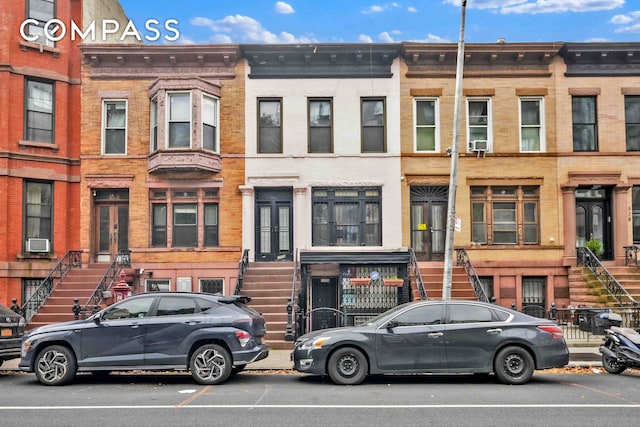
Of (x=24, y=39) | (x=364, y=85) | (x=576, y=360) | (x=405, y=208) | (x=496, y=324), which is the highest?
(x=24, y=39)

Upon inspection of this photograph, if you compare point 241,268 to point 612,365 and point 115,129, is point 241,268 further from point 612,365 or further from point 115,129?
point 612,365

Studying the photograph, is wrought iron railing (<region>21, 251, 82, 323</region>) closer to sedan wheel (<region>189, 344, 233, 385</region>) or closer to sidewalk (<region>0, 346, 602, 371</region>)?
sidewalk (<region>0, 346, 602, 371</region>)

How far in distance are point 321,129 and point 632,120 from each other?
10.5 metres

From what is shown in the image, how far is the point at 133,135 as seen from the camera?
22016mm

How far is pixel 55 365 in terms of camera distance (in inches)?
480

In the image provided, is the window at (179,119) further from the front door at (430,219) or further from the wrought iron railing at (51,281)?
the front door at (430,219)

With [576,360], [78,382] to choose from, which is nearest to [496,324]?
[576,360]

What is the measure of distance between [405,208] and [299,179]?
364 centimetres

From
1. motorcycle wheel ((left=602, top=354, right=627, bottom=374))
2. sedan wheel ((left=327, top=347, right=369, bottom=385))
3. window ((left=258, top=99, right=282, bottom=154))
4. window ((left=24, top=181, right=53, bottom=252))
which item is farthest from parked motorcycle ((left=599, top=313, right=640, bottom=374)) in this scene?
window ((left=24, top=181, right=53, bottom=252))

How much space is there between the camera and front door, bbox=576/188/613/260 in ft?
72.7

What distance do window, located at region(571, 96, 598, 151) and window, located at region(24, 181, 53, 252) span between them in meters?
17.7

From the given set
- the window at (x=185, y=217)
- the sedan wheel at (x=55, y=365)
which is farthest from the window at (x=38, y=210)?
the sedan wheel at (x=55, y=365)

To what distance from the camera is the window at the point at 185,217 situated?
2191 cm

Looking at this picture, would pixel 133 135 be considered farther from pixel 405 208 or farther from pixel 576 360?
pixel 576 360
